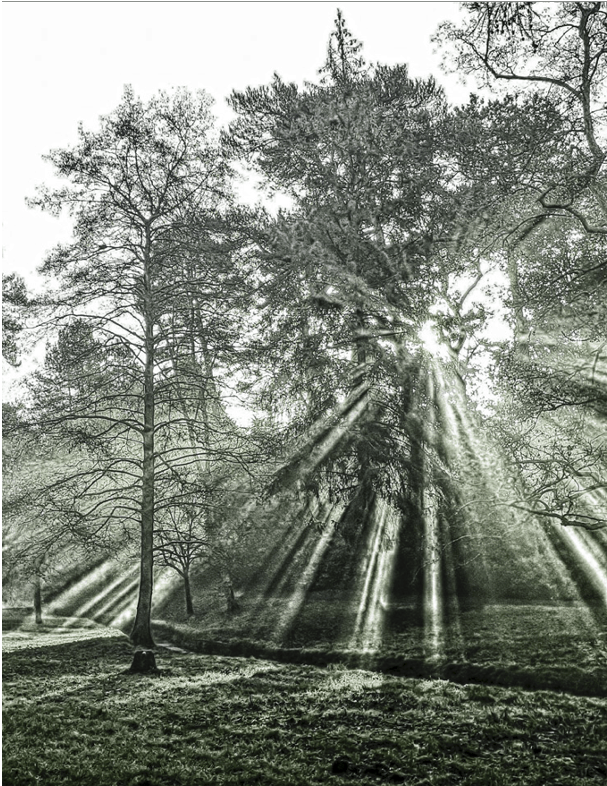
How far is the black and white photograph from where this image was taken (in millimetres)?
7180

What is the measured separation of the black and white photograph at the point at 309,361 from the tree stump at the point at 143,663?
4cm

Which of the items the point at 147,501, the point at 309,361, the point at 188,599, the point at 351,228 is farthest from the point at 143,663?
the point at 351,228

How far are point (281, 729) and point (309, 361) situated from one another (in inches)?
227

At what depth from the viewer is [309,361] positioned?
9.62m

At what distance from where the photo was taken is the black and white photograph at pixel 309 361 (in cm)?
718

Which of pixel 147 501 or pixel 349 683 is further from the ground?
pixel 147 501

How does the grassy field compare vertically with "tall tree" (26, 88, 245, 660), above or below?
below

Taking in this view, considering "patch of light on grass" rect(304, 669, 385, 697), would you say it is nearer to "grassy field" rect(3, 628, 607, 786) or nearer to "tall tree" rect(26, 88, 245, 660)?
"grassy field" rect(3, 628, 607, 786)

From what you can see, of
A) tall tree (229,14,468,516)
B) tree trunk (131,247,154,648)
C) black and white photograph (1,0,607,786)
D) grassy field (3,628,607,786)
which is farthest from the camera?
tall tree (229,14,468,516)

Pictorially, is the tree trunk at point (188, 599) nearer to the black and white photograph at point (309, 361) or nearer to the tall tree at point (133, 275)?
the black and white photograph at point (309, 361)

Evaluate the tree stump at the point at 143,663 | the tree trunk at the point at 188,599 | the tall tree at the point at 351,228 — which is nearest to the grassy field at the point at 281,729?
the tree stump at the point at 143,663

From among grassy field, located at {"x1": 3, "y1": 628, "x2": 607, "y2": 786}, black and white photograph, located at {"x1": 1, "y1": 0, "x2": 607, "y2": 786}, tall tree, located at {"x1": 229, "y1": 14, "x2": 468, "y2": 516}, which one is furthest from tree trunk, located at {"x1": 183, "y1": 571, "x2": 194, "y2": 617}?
tall tree, located at {"x1": 229, "y1": 14, "x2": 468, "y2": 516}

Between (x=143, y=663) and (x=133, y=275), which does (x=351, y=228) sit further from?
(x=143, y=663)

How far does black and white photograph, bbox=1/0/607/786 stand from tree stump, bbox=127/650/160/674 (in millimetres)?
40
